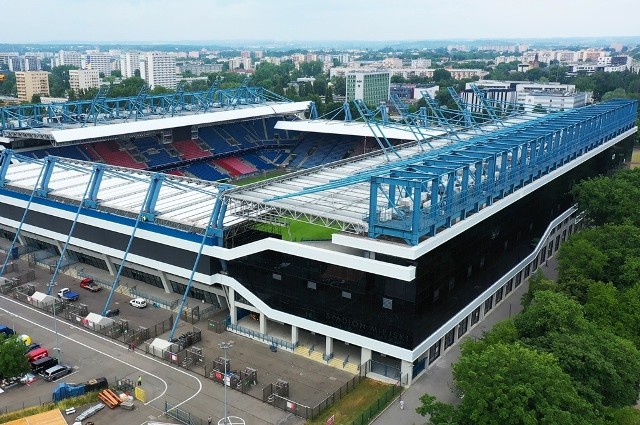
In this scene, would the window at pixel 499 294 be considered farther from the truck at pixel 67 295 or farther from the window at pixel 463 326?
the truck at pixel 67 295

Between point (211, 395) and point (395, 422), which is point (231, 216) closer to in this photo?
point (211, 395)

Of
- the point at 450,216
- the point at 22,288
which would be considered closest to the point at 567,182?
the point at 450,216

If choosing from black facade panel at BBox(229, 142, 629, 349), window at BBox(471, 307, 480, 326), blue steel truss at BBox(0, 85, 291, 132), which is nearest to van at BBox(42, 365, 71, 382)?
black facade panel at BBox(229, 142, 629, 349)

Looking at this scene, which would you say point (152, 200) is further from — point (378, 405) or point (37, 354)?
point (378, 405)

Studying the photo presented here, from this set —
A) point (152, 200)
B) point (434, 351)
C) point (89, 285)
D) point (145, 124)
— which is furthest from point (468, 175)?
point (145, 124)

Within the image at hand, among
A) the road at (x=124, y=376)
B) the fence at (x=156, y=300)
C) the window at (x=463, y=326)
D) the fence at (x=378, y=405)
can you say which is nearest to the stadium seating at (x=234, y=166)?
the fence at (x=156, y=300)

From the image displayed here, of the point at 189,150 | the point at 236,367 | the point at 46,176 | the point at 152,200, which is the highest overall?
the point at 46,176

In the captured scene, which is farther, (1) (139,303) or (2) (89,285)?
(2) (89,285)
